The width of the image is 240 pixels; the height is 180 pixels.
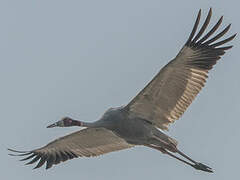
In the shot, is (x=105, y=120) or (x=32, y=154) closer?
(x=105, y=120)

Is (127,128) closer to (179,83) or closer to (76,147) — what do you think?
(179,83)

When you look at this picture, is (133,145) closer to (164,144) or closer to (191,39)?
(164,144)

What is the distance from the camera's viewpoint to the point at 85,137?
26.0 meters

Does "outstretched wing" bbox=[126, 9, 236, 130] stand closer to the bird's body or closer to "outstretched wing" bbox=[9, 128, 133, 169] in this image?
the bird's body

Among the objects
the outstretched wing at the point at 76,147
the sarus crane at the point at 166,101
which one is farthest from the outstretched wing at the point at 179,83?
the outstretched wing at the point at 76,147

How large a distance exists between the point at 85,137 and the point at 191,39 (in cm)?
424

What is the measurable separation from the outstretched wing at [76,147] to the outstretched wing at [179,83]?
1.49 meters

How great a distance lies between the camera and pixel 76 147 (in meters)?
26.3

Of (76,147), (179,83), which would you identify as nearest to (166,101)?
(179,83)

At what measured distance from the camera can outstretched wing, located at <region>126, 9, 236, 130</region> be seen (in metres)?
24.2

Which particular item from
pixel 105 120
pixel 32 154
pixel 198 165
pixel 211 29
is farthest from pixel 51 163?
pixel 211 29

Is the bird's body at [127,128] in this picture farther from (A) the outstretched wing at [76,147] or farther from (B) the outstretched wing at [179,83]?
(A) the outstretched wing at [76,147]

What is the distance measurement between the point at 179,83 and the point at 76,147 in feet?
12.3

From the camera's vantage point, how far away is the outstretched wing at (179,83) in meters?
24.2
